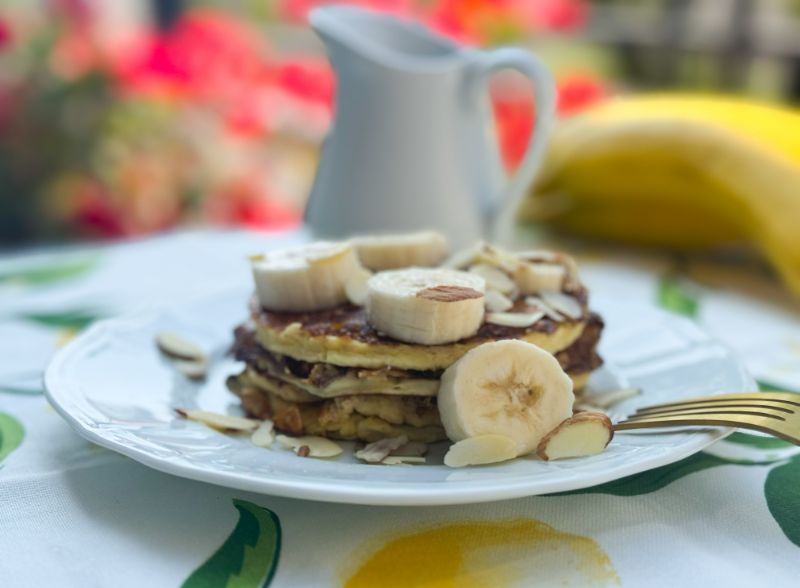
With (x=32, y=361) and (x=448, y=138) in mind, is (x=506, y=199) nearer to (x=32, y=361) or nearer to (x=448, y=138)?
(x=448, y=138)

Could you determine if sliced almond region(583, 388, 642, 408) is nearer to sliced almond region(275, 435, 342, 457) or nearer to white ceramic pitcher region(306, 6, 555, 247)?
sliced almond region(275, 435, 342, 457)

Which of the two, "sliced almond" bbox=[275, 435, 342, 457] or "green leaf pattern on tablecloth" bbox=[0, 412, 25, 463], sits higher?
"sliced almond" bbox=[275, 435, 342, 457]

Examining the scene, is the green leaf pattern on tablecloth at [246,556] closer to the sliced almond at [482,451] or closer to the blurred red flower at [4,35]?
the sliced almond at [482,451]

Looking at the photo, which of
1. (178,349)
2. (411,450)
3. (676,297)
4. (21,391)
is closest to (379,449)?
(411,450)

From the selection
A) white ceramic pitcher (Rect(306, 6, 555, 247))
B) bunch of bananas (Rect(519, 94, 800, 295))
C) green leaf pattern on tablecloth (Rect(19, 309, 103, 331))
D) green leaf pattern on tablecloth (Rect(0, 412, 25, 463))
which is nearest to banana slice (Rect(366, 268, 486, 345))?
green leaf pattern on tablecloth (Rect(0, 412, 25, 463))

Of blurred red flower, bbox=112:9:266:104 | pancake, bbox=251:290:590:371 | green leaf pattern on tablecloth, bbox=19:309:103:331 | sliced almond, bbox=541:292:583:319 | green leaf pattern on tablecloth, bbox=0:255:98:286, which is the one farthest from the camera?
blurred red flower, bbox=112:9:266:104

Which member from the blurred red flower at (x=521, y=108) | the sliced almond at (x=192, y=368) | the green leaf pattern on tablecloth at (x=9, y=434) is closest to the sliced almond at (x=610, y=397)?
the sliced almond at (x=192, y=368)
